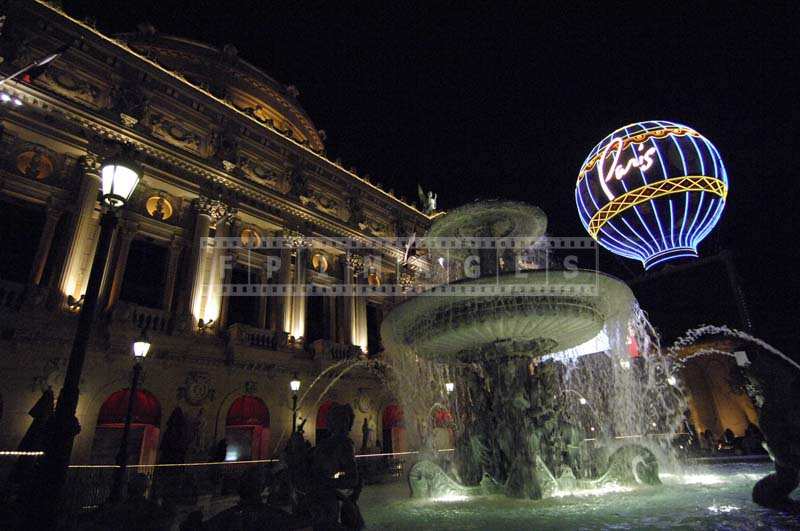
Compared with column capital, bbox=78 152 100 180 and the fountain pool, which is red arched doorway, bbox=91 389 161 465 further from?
the fountain pool

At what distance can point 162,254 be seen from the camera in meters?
16.6

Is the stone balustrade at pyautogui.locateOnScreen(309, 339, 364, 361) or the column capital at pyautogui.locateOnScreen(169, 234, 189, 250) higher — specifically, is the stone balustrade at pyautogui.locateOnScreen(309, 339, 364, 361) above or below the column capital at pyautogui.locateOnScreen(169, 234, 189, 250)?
below

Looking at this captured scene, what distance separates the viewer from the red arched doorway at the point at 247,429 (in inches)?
583

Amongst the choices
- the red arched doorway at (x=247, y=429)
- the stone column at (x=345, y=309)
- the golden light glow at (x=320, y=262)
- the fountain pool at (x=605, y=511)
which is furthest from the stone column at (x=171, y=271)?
the fountain pool at (x=605, y=511)

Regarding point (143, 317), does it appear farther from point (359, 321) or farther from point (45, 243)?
point (359, 321)

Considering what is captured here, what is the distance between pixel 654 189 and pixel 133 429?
17644 millimetres

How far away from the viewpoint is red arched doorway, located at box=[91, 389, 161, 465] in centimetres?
1248

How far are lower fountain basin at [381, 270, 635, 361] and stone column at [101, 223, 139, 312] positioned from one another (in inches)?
438

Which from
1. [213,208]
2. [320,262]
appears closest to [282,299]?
[320,262]

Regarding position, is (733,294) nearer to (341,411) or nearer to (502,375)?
(502,375)

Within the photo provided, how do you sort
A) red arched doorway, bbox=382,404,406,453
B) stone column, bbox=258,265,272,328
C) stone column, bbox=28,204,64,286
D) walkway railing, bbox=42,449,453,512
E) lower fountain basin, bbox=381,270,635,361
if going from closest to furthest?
lower fountain basin, bbox=381,270,635,361
walkway railing, bbox=42,449,453,512
stone column, bbox=28,204,64,286
stone column, bbox=258,265,272,328
red arched doorway, bbox=382,404,406,453

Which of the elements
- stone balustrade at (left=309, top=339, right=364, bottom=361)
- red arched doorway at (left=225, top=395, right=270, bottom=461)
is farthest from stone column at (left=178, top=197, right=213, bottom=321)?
stone balustrade at (left=309, top=339, right=364, bottom=361)

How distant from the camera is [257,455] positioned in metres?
15.2

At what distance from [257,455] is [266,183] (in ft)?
39.4
